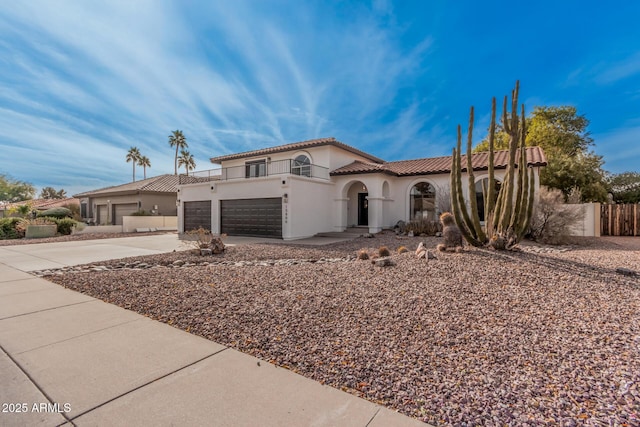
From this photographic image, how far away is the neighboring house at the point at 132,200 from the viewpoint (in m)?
30.1

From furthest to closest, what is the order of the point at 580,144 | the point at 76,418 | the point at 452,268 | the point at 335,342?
the point at 580,144 < the point at 452,268 < the point at 335,342 < the point at 76,418

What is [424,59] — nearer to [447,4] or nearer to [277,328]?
[447,4]

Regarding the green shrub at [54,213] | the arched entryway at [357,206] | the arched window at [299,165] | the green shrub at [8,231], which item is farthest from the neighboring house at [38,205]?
the arched entryway at [357,206]

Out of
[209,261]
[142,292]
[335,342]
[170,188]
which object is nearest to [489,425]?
[335,342]

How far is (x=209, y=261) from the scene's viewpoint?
959cm

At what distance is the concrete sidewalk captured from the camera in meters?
2.38

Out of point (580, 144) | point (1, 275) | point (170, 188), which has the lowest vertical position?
point (1, 275)

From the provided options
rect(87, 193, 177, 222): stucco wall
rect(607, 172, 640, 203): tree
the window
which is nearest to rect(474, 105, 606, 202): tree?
rect(607, 172, 640, 203): tree

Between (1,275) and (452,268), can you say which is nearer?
(452,268)

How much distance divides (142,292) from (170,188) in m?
29.4

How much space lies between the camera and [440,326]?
13.0 feet

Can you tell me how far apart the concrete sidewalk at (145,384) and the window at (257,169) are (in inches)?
762

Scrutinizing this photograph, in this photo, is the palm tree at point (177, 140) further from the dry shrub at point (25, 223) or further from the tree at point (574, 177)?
the tree at point (574, 177)

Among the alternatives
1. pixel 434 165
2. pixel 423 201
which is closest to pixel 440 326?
pixel 423 201
